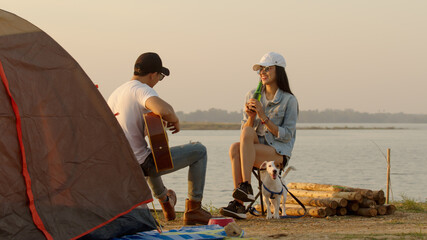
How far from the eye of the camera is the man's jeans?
20.5 ft

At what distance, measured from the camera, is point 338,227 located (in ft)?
21.8

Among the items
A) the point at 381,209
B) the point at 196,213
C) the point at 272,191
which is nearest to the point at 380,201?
the point at 381,209

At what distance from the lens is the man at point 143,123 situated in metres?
6.10

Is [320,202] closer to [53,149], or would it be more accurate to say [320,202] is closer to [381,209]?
[381,209]

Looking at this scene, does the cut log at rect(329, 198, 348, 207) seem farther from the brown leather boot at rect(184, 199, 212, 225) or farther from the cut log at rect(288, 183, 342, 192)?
the brown leather boot at rect(184, 199, 212, 225)

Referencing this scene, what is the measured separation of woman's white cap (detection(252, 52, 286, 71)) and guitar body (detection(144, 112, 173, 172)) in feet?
6.08

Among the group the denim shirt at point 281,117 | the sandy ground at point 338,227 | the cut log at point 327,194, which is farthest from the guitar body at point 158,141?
the cut log at point 327,194

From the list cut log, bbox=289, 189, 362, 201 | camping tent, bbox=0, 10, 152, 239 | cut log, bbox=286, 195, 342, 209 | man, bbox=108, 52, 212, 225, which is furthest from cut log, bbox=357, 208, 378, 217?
camping tent, bbox=0, 10, 152, 239

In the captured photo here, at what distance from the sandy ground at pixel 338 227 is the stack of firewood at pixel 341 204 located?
111mm

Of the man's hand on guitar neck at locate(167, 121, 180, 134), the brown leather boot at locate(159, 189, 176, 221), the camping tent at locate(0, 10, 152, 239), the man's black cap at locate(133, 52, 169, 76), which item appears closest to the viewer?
the camping tent at locate(0, 10, 152, 239)

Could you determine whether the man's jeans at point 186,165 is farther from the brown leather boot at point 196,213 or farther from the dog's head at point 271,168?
the dog's head at point 271,168

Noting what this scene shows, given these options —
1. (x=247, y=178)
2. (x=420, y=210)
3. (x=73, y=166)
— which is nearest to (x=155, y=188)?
(x=247, y=178)

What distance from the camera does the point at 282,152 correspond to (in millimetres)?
7547

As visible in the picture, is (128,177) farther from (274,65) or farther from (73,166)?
(274,65)
